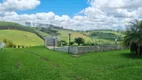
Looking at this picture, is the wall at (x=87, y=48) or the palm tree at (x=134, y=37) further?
the wall at (x=87, y=48)

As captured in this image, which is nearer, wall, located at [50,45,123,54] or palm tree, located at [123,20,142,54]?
palm tree, located at [123,20,142,54]

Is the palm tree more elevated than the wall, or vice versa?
the palm tree

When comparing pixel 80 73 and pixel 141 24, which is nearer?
pixel 80 73

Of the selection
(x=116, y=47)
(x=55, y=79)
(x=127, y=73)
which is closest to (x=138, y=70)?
(x=127, y=73)

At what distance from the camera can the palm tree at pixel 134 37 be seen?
45.8 metres

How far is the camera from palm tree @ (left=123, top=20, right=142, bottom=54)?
45.8 m

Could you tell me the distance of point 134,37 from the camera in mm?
46281

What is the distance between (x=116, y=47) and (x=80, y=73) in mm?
41373

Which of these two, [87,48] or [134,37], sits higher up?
[134,37]

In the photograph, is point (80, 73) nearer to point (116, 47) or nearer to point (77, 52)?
point (77, 52)

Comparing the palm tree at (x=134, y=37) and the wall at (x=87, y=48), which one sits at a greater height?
the palm tree at (x=134, y=37)

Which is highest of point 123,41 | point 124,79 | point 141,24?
point 141,24

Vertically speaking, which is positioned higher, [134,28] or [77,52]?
[134,28]

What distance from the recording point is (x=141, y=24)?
46.8m
